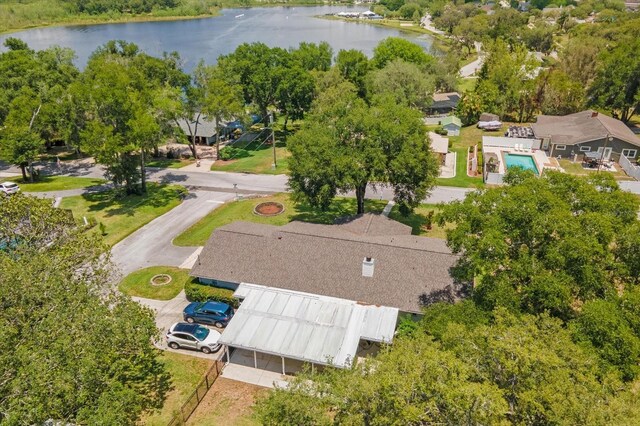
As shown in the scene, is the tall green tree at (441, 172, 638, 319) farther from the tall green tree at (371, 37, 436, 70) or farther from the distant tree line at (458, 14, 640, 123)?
the tall green tree at (371, 37, 436, 70)

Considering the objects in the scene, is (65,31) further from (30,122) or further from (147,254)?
(147,254)

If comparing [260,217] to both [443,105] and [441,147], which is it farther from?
[443,105]

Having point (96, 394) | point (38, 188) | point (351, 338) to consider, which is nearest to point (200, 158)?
point (38, 188)

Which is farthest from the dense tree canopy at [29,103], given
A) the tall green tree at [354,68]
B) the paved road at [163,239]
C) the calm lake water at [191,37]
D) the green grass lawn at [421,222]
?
the calm lake water at [191,37]

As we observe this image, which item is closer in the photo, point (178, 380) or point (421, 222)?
point (178, 380)

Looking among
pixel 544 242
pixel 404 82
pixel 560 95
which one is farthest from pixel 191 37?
pixel 544 242

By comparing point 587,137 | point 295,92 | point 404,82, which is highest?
point 404,82

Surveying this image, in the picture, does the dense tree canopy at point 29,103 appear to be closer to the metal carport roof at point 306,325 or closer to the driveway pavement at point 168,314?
the driveway pavement at point 168,314

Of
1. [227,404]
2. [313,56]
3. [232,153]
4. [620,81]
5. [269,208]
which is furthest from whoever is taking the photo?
[313,56]

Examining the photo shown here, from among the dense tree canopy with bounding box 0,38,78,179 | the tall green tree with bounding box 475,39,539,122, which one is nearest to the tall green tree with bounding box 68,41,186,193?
the dense tree canopy with bounding box 0,38,78,179
